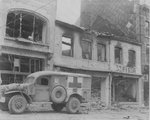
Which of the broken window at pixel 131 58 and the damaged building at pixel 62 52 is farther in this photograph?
the broken window at pixel 131 58

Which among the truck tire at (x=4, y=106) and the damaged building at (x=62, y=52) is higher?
the damaged building at (x=62, y=52)

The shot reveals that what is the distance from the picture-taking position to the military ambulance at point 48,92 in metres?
12.3

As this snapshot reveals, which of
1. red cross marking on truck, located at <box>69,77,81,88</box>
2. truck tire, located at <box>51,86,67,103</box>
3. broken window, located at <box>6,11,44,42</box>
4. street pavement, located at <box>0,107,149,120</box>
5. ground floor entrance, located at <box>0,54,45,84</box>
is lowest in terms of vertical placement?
street pavement, located at <box>0,107,149,120</box>

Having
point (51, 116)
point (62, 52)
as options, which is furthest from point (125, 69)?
point (51, 116)

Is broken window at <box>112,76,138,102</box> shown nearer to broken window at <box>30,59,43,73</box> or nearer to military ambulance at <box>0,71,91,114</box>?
broken window at <box>30,59,43,73</box>

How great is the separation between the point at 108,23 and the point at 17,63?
13.3 m

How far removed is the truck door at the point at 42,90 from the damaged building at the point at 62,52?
3358 mm

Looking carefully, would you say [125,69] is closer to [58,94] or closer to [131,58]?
[131,58]

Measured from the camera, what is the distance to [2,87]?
41.4 ft

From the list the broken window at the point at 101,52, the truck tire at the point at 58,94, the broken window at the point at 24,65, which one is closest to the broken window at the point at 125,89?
the broken window at the point at 101,52

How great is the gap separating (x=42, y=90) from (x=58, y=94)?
0.94 meters

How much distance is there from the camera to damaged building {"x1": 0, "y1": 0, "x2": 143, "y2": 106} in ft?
53.3

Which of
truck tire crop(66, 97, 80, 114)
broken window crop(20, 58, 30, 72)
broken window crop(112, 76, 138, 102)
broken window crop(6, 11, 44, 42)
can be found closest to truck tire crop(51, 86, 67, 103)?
truck tire crop(66, 97, 80, 114)

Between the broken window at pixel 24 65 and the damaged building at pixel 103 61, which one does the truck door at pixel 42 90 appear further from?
the damaged building at pixel 103 61
